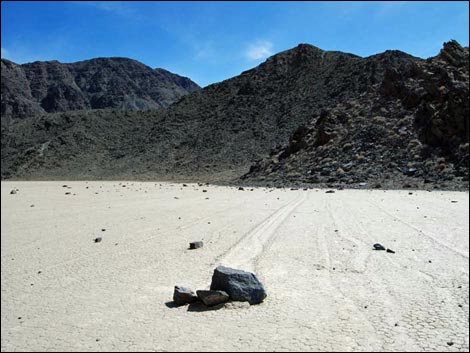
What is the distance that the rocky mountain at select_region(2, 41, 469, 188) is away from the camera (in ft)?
94.6

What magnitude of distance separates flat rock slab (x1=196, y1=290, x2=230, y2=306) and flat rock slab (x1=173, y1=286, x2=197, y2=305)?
0.39 ft

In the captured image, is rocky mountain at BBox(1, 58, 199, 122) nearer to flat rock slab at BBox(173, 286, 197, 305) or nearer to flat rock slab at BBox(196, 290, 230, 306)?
flat rock slab at BBox(173, 286, 197, 305)

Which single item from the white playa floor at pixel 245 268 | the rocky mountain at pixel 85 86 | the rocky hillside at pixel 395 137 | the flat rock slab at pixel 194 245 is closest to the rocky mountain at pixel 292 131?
the rocky hillside at pixel 395 137

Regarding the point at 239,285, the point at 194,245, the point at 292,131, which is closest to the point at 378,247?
the point at 194,245

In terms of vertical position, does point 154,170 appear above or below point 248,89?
below

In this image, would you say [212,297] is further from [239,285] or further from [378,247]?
[378,247]

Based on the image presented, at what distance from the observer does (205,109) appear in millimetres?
67875

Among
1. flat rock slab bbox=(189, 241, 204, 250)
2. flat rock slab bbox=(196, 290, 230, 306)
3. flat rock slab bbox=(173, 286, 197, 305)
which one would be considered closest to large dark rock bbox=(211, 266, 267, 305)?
flat rock slab bbox=(196, 290, 230, 306)

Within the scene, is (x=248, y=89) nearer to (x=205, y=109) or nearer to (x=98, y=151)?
(x=205, y=109)

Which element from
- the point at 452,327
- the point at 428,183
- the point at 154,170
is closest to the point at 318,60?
the point at 154,170

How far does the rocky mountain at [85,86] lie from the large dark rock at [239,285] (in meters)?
117

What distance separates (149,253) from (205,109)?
199 feet

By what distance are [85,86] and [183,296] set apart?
145497 mm

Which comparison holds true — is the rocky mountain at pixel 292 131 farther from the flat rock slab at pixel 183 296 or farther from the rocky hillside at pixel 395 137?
the flat rock slab at pixel 183 296
